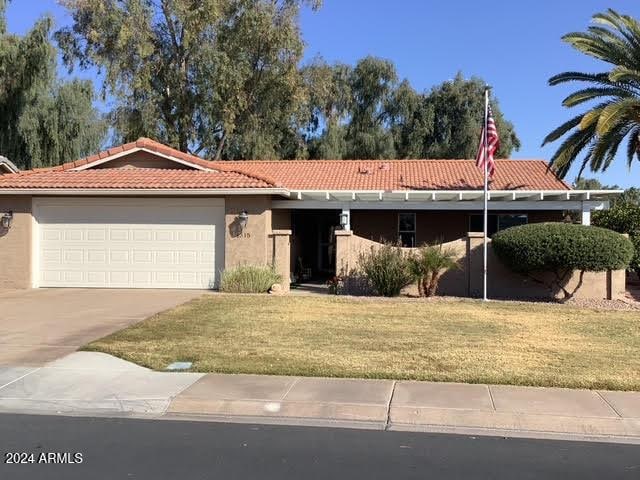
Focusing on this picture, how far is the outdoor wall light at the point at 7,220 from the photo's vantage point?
17359 millimetres

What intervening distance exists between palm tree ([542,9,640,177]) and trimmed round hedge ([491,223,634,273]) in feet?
10.2

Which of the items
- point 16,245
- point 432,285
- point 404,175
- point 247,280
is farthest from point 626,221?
point 16,245

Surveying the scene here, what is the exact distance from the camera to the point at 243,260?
1688 cm

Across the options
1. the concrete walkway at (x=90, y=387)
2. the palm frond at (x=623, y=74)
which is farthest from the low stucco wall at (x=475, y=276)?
the concrete walkway at (x=90, y=387)

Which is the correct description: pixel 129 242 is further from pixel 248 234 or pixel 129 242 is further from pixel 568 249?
pixel 568 249

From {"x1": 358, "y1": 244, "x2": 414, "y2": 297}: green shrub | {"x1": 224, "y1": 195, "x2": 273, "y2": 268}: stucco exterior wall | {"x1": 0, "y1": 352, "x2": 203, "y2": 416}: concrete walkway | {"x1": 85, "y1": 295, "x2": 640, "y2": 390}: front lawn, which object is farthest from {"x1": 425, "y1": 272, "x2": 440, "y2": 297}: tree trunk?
{"x1": 0, "y1": 352, "x2": 203, "y2": 416}: concrete walkway

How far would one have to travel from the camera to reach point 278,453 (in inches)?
209

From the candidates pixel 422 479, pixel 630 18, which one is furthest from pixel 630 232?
pixel 422 479

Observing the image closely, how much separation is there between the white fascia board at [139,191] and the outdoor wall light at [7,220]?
583mm

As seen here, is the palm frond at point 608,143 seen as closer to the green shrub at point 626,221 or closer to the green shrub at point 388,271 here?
the green shrub at point 626,221

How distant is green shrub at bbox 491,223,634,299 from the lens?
14.5 meters

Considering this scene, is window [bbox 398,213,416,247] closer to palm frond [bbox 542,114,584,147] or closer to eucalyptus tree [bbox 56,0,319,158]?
palm frond [bbox 542,114,584,147]

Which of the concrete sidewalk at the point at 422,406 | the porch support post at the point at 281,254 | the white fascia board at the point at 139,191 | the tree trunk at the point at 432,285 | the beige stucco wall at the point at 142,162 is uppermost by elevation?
the beige stucco wall at the point at 142,162

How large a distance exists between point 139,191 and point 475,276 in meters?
9.11
